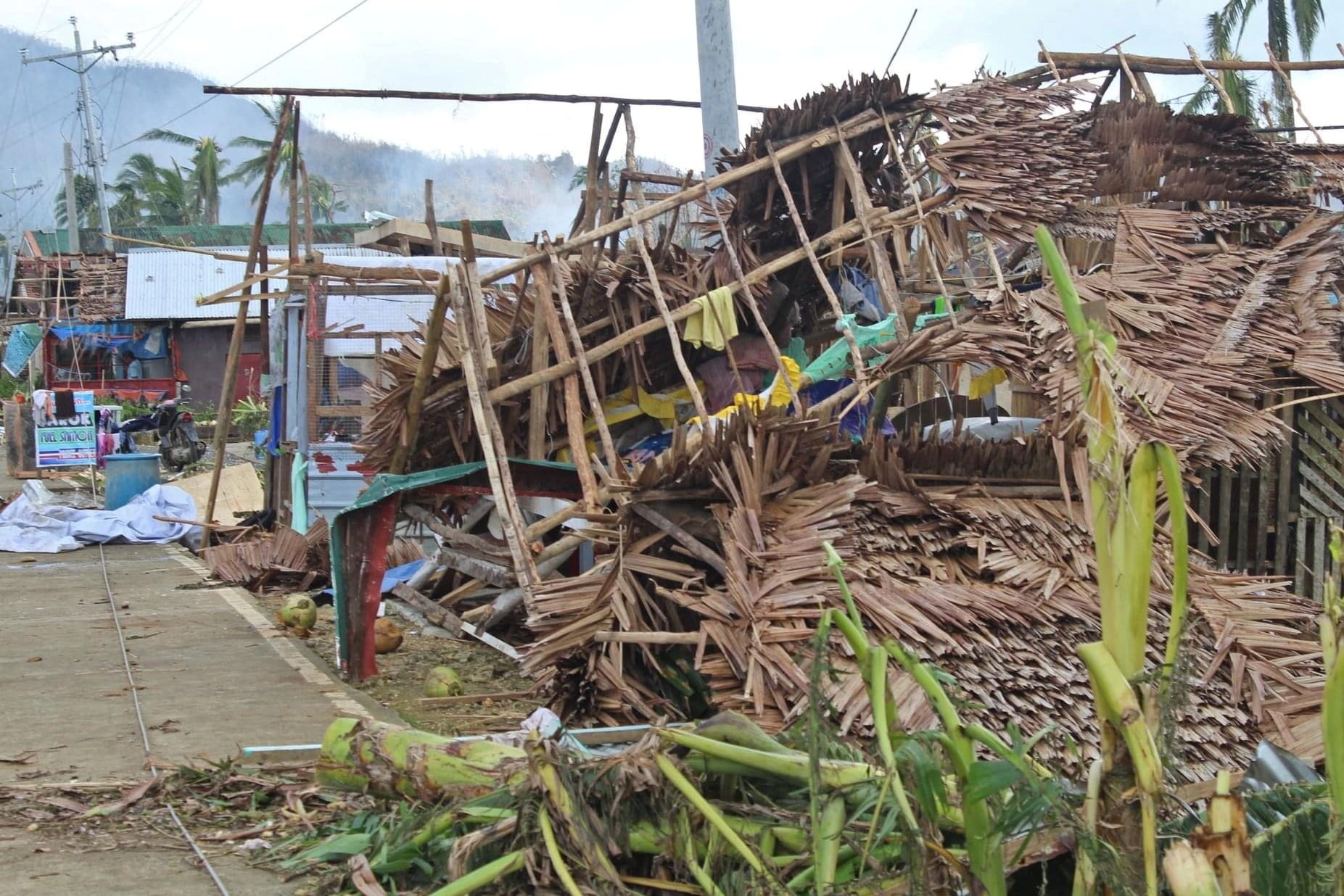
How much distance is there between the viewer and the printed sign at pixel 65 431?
857 inches

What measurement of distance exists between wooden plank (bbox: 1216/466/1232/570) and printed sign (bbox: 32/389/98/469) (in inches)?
752

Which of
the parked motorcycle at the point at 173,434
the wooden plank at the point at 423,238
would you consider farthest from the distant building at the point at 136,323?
the wooden plank at the point at 423,238

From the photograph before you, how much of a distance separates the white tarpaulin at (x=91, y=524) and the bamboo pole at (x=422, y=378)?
7600 mm

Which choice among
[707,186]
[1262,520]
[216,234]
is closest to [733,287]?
[707,186]

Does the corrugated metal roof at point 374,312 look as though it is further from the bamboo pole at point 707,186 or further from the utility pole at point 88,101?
the utility pole at point 88,101

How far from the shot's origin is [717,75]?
416 inches

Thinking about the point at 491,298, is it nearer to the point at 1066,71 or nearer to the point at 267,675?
the point at 267,675

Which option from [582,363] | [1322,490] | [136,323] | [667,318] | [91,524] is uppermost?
[136,323]

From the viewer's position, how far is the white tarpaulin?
1432 cm

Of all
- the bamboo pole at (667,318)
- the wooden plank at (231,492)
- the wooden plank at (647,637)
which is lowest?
the wooden plank at (231,492)

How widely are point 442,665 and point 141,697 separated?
6.57 ft

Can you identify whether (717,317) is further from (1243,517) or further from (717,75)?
(1243,517)

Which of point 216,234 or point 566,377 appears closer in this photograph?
point 566,377

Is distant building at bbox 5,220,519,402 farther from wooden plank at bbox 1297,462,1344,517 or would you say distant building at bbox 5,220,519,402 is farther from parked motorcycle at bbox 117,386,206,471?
wooden plank at bbox 1297,462,1344,517
